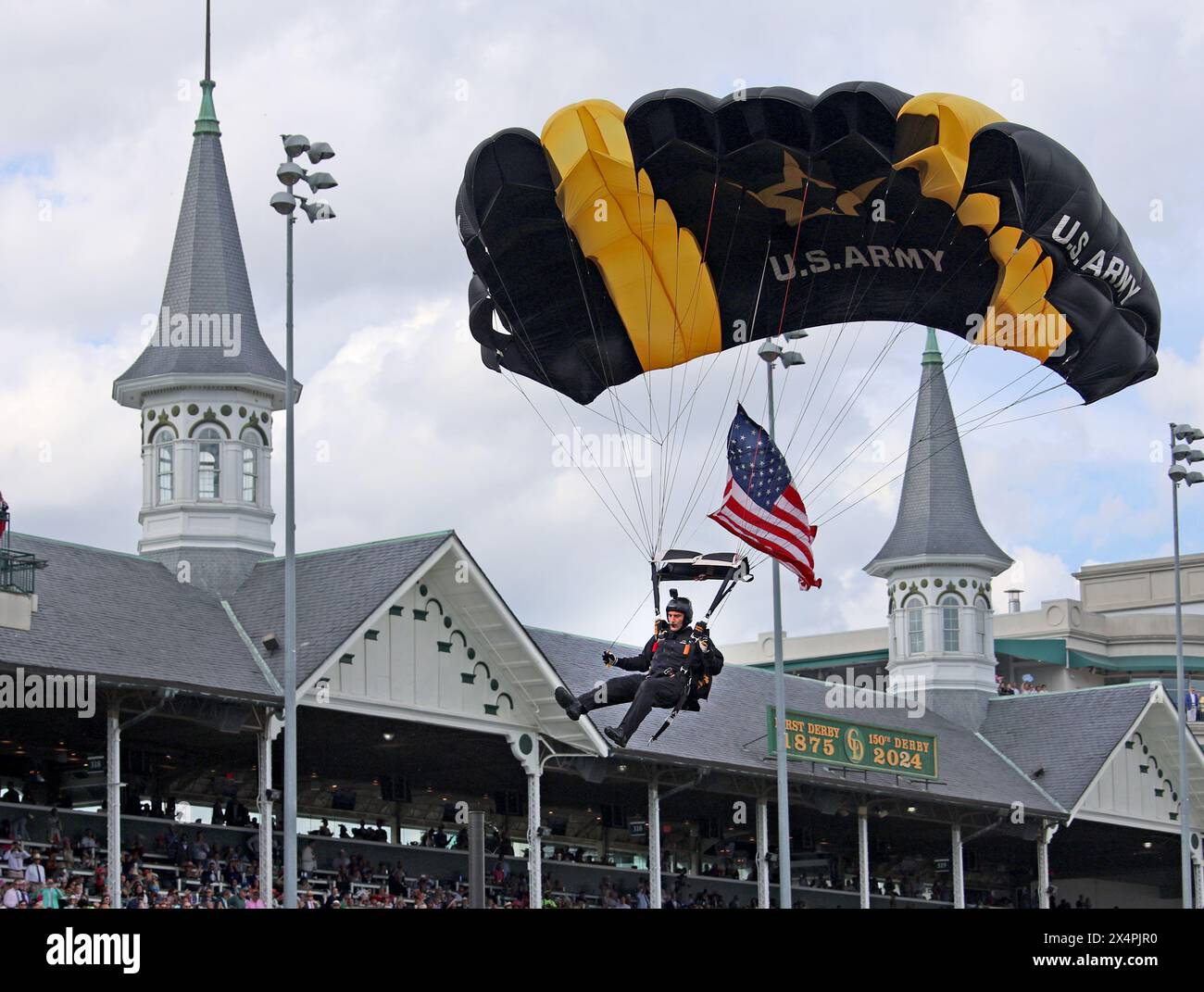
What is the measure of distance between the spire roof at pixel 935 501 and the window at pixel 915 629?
1460mm

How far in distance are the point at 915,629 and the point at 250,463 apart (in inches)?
1014

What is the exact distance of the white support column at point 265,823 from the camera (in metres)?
34.7

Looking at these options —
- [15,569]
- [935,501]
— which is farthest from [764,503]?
[935,501]

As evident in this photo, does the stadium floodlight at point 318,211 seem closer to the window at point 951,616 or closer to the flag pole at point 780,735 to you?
the flag pole at point 780,735

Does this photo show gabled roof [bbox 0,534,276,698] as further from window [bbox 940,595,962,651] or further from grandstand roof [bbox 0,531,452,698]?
window [bbox 940,595,962,651]

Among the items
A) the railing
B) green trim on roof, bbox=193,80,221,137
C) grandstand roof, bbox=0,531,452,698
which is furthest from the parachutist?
green trim on roof, bbox=193,80,221,137

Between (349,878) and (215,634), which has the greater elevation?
(215,634)

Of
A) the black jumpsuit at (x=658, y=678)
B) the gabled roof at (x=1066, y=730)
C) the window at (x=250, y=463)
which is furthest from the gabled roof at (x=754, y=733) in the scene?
the black jumpsuit at (x=658, y=678)

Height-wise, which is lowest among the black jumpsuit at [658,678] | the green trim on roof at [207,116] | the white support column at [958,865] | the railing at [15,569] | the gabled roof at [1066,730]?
the white support column at [958,865]

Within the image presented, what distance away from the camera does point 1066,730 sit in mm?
58594
